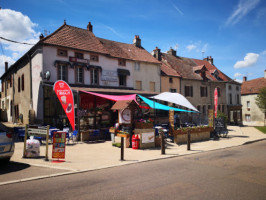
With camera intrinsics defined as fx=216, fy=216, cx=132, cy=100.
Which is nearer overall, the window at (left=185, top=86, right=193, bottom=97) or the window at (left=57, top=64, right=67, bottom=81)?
the window at (left=57, top=64, right=67, bottom=81)

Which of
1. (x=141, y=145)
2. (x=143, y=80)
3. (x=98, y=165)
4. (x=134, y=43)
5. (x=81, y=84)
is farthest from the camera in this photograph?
(x=134, y=43)

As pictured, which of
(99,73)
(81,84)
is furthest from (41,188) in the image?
(99,73)

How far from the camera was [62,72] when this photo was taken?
17.2 metres

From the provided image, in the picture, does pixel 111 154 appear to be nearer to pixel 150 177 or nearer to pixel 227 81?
pixel 150 177

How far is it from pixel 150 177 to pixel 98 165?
2.14 metres

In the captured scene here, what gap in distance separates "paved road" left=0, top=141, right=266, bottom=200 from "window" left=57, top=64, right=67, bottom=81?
11.9 m

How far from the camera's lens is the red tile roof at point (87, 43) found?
17391 millimetres

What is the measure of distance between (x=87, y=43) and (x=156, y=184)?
638 inches

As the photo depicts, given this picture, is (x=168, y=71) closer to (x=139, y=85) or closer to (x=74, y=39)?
(x=139, y=85)

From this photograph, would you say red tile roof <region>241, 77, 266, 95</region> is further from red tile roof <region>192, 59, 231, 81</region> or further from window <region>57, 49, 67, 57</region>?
window <region>57, 49, 67, 57</region>

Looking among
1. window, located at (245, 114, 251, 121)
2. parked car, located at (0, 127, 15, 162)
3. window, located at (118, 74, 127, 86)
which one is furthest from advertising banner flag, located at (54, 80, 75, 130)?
window, located at (245, 114, 251, 121)

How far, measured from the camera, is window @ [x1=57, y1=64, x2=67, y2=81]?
16.9 metres

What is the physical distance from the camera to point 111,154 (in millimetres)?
9148

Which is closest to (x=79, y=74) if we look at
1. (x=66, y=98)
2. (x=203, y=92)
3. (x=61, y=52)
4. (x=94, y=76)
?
(x=94, y=76)
